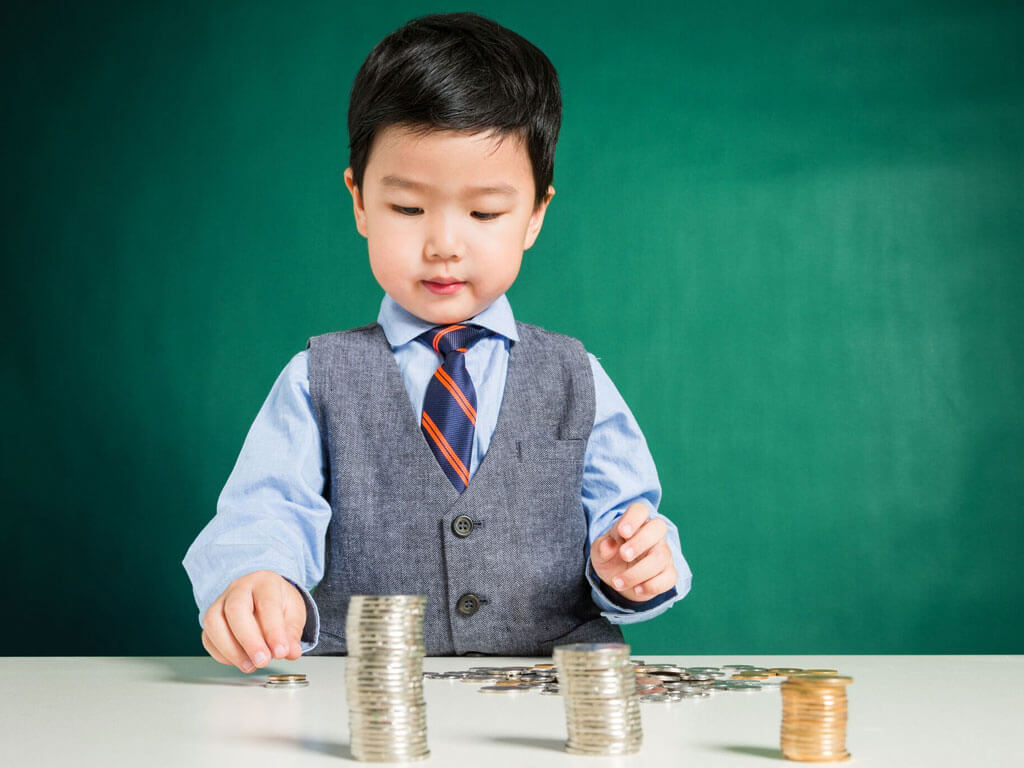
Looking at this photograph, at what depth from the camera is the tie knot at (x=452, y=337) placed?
1348 millimetres

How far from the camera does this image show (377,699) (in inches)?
22.2

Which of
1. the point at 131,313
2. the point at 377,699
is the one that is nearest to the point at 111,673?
the point at 377,699

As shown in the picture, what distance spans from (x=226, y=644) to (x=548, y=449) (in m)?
0.49

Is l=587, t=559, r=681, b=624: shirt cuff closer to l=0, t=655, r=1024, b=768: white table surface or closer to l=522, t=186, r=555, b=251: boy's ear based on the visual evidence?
l=0, t=655, r=1024, b=768: white table surface

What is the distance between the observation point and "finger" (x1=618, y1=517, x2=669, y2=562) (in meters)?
1.01

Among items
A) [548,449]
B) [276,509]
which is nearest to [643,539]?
[548,449]

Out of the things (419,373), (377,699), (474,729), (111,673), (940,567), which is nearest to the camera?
(377,699)

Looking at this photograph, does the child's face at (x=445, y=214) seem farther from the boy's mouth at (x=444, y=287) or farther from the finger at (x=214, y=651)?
the finger at (x=214, y=651)

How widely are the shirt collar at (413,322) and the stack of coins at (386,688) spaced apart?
777mm

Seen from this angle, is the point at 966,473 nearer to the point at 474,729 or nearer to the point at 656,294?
the point at 656,294

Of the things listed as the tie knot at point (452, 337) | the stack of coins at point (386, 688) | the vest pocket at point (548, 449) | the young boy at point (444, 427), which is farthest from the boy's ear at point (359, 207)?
the stack of coins at point (386, 688)

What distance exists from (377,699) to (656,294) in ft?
5.90

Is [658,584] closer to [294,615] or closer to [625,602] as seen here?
[625,602]

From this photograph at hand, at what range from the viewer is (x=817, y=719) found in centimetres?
57
